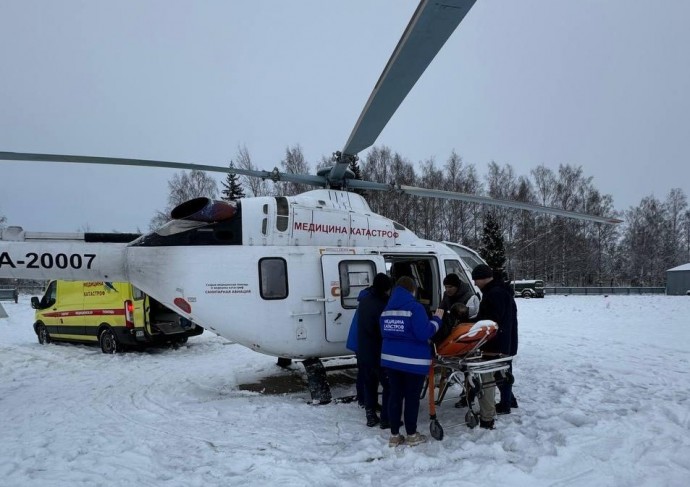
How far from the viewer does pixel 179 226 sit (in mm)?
6016

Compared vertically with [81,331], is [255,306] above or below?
above

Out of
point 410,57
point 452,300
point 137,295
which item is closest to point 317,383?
point 452,300

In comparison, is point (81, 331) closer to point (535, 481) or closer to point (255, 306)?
point (255, 306)

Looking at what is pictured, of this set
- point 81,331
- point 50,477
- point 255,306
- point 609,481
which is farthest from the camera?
point 81,331

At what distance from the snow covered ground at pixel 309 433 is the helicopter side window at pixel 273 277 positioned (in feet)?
4.96

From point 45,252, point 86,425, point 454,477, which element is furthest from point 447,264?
point 45,252

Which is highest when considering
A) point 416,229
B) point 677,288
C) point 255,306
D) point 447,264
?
point 416,229

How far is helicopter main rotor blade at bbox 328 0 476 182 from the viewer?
2947mm

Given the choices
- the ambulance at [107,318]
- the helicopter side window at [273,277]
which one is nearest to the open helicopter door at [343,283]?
the helicopter side window at [273,277]

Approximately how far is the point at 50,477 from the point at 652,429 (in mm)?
5798

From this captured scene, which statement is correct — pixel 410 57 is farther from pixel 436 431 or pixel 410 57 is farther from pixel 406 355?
pixel 436 431

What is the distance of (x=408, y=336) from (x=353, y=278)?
2362 mm

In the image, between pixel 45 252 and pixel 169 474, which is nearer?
pixel 169 474

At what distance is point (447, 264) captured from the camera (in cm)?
716
